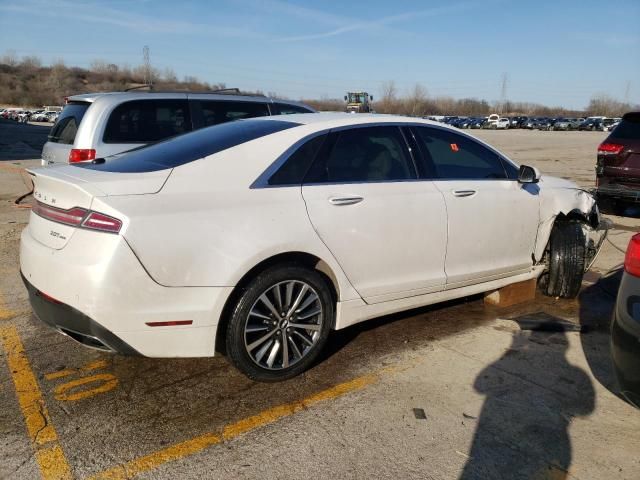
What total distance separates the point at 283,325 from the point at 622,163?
283 inches

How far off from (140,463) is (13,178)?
13.1m

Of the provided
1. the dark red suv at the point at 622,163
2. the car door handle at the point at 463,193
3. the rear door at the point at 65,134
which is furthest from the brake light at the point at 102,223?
the dark red suv at the point at 622,163

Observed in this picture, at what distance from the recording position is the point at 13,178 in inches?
528

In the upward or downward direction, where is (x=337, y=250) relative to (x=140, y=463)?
upward

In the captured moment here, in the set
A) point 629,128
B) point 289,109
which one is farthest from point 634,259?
point 629,128

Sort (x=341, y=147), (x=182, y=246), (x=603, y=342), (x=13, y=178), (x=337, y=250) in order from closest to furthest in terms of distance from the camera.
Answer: (x=182, y=246) < (x=337, y=250) < (x=341, y=147) < (x=603, y=342) < (x=13, y=178)

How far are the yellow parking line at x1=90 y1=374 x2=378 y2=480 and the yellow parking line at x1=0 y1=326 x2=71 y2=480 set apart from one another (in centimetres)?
23

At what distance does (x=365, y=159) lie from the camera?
3.68 metres

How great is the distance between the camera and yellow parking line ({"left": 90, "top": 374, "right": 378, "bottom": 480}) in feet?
8.21

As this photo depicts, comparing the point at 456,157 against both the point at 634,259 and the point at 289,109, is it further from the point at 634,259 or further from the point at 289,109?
the point at 289,109

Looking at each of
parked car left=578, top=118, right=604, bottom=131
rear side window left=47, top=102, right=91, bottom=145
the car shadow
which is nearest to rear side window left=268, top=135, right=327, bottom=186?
the car shadow

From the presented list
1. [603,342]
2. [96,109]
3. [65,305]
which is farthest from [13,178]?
[603,342]

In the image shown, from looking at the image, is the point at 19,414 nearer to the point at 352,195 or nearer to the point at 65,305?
the point at 65,305

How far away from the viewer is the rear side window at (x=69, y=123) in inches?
264
